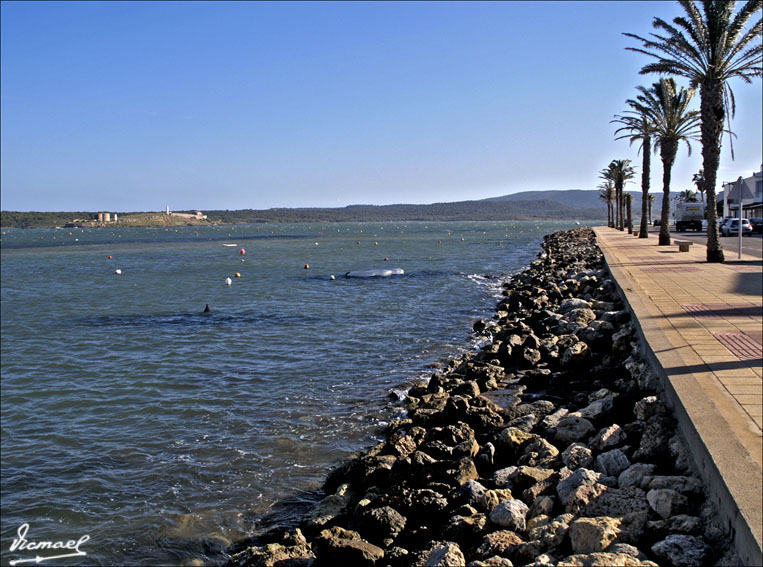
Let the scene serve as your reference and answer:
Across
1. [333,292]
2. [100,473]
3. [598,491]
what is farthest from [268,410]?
[333,292]

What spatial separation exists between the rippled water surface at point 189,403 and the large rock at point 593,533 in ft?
13.7

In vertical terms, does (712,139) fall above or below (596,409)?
above

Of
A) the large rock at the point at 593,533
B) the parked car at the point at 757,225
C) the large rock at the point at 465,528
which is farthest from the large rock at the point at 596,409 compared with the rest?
the parked car at the point at 757,225

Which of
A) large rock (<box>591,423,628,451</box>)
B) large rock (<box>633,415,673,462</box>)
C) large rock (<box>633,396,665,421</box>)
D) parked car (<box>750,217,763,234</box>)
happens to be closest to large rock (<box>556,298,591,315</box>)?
large rock (<box>633,396,665,421</box>)

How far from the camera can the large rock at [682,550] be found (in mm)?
3967

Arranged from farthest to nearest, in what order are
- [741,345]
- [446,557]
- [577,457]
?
1. [741,345]
2. [577,457]
3. [446,557]

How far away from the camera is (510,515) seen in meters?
5.30

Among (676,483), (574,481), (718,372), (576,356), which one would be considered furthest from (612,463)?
(576,356)

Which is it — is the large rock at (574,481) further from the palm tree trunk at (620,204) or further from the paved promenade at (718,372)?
the palm tree trunk at (620,204)

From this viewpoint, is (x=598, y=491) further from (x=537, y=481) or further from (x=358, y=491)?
(x=358, y=491)

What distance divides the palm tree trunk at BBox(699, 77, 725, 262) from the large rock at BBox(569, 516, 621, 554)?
63.3 feet

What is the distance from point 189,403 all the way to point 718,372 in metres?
9.28

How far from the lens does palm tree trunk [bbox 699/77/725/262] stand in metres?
21.2

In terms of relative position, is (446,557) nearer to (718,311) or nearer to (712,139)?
(718,311)
